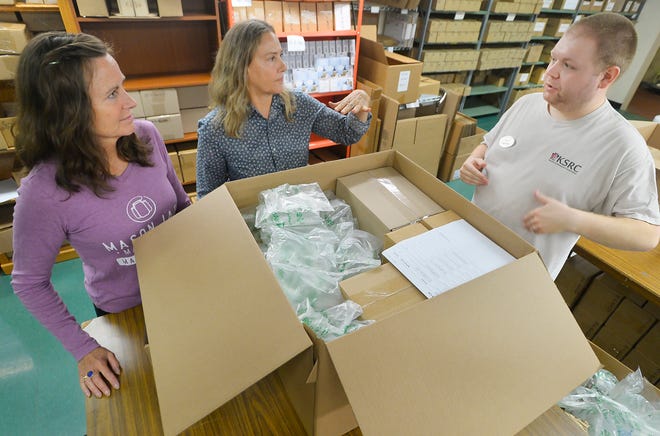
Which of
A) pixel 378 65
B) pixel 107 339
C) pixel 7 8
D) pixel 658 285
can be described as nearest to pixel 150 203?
pixel 107 339

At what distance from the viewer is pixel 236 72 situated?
1444 millimetres

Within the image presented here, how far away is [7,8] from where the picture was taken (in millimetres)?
1957

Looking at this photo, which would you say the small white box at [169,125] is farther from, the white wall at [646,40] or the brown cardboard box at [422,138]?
the white wall at [646,40]

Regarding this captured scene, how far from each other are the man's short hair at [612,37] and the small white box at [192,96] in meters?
2.38

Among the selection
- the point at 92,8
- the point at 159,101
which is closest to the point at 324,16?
the point at 159,101

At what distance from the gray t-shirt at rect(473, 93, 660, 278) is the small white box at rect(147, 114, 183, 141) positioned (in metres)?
2.16

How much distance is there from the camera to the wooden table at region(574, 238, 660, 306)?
1491 mm

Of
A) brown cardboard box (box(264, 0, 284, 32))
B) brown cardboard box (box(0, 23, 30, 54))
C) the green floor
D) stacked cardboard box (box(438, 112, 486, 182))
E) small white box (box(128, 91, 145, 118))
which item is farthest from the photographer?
stacked cardboard box (box(438, 112, 486, 182))

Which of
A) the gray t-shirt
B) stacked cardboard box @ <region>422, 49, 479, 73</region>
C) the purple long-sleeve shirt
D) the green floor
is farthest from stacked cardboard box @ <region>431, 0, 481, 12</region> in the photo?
the green floor

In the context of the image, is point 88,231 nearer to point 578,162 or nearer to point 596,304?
point 578,162

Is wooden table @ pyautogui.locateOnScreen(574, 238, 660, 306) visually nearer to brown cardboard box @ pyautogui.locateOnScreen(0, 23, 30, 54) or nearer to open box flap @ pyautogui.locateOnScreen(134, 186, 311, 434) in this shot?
open box flap @ pyautogui.locateOnScreen(134, 186, 311, 434)

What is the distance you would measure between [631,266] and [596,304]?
425 millimetres

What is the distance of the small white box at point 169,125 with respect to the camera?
8.18ft

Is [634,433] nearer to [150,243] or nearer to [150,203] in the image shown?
[150,243]
